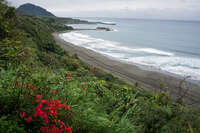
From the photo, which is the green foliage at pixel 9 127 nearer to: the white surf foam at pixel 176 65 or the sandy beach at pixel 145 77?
the sandy beach at pixel 145 77

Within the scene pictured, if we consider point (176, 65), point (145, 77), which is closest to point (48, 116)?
point (145, 77)

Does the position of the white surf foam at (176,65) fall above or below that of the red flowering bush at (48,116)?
below

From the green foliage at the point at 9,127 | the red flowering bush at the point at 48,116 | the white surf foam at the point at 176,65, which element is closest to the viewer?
the green foliage at the point at 9,127

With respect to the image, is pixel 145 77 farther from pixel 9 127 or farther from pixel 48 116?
pixel 9 127

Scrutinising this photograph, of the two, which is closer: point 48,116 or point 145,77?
point 48,116

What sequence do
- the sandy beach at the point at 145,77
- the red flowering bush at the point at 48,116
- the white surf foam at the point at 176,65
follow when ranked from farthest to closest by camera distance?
the white surf foam at the point at 176,65 < the sandy beach at the point at 145,77 < the red flowering bush at the point at 48,116

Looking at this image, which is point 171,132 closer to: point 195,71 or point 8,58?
point 8,58

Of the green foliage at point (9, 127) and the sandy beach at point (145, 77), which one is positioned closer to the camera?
the green foliage at point (9, 127)

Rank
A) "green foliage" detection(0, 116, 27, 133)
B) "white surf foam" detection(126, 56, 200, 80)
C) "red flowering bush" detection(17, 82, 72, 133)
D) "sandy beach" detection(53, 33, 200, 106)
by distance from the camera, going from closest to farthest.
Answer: "green foliage" detection(0, 116, 27, 133), "red flowering bush" detection(17, 82, 72, 133), "sandy beach" detection(53, 33, 200, 106), "white surf foam" detection(126, 56, 200, 80)

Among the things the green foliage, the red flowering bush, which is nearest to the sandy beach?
the red flowering bush

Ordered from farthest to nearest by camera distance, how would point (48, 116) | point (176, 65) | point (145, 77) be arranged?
point (176, 65) → point (145, 77) → point (48, 116)

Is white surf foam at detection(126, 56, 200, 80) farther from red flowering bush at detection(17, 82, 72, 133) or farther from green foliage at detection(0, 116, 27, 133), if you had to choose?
green foliage at detection(0, 116, 27, 133)

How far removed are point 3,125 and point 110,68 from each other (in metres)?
21.3

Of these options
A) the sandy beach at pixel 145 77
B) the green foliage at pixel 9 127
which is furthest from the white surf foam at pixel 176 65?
the green foliage at pixel 9 127
